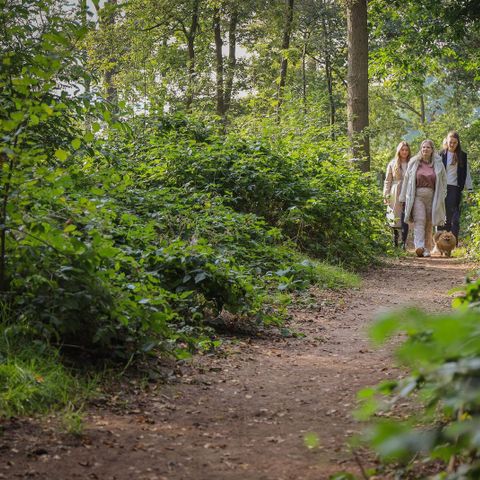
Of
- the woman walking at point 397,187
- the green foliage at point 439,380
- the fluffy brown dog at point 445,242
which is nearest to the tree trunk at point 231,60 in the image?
the woman walking at point 397,187

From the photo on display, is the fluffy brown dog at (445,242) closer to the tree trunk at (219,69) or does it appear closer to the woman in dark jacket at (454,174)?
the woman in dark jacket at (454,174)

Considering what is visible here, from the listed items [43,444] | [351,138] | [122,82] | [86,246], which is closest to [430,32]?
[351,138]

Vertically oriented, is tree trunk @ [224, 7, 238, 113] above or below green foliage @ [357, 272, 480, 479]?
above

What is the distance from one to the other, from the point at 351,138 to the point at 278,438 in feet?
41.1

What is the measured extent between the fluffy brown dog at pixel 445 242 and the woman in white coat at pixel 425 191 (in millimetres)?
→ 265

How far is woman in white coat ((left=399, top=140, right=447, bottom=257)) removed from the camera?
14.2 meters

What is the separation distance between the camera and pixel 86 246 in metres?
4.66

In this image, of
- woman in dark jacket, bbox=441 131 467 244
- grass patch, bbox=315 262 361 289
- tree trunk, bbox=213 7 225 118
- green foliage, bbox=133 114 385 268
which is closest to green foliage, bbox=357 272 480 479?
grass patch, bbox=315 262 361 289

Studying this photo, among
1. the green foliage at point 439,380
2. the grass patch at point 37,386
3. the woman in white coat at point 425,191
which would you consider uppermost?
the woman in white coat at point 425,191

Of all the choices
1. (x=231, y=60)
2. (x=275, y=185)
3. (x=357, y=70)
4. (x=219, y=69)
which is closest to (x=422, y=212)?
(x=357, y=70)

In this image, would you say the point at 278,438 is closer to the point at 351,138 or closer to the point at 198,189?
the point at 198,189

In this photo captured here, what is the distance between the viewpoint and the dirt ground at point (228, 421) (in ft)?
10.9

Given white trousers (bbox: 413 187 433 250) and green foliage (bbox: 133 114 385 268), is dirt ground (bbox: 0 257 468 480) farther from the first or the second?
white trousers (bbox: 413 187 433 250)

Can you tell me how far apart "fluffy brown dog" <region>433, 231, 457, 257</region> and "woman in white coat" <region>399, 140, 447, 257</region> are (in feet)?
0.87
